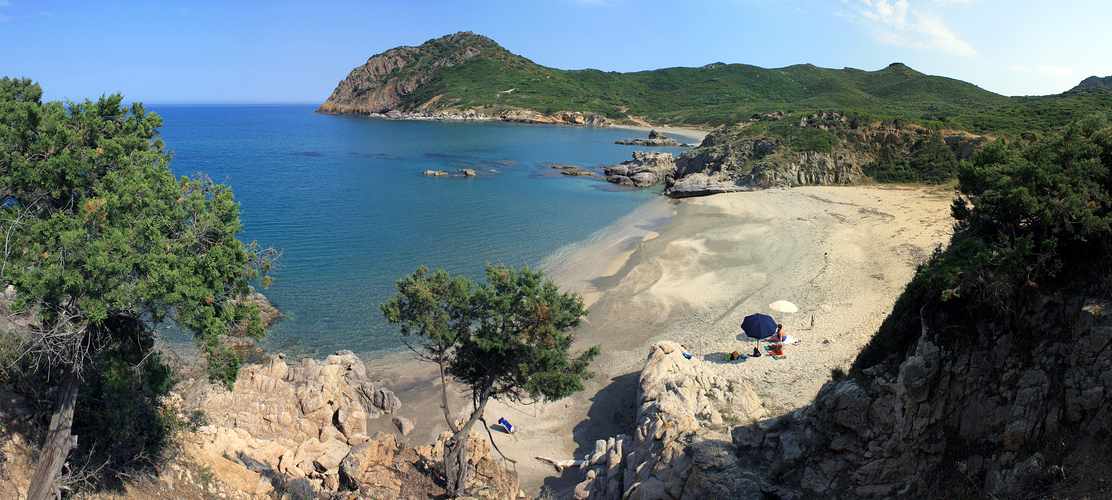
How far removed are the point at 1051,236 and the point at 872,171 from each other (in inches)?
2034

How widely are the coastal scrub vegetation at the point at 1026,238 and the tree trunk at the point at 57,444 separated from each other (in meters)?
15.4

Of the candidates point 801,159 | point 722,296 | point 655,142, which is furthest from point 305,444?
point 655,142

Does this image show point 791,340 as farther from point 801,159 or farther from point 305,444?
point 801,159

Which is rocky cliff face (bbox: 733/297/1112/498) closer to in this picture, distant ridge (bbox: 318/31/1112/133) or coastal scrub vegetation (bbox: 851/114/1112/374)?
coastal scrub vegetation (bbox: 851/114/1112/374)

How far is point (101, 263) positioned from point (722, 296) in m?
24.3

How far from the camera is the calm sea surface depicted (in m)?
26.2

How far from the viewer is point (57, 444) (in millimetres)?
9523

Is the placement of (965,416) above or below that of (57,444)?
above

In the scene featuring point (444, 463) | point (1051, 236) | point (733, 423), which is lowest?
point (444, 463)

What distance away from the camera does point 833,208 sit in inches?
1674

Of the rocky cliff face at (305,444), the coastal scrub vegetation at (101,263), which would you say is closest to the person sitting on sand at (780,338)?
the rocky cliff face at (305,444)

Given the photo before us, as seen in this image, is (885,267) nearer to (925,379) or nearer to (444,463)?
(925,379)

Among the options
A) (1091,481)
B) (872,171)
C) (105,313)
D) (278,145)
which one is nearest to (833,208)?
(872,171)

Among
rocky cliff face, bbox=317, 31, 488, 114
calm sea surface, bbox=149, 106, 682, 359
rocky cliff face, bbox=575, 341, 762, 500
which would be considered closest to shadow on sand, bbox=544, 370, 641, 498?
rocky cliff face, bbox=575, 341, 762, 500
